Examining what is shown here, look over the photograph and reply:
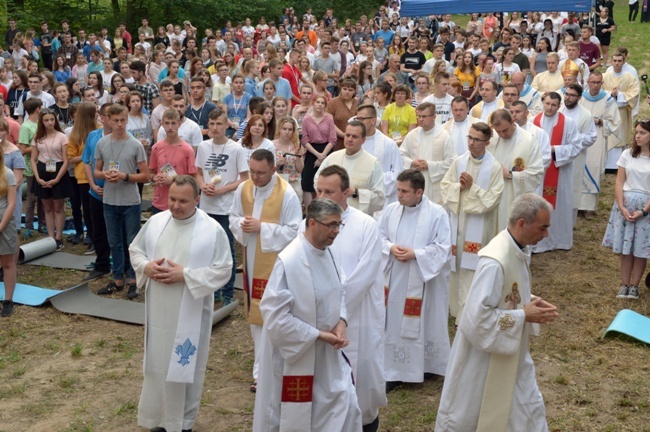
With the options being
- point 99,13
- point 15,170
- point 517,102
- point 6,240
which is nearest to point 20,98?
point 15,170

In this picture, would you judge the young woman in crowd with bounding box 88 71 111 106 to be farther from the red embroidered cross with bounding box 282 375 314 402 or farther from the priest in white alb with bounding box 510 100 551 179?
the red embroidered cross with bounding box 282 375 314 402

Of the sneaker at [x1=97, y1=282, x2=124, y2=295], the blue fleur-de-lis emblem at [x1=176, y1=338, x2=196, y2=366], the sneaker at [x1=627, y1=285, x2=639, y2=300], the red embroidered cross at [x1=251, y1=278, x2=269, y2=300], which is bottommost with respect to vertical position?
the sneaker at [x1=97, y1=282, x2=124, y2=295]

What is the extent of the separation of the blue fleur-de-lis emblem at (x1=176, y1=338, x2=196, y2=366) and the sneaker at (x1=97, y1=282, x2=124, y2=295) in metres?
3.80

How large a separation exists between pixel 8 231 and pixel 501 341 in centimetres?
556

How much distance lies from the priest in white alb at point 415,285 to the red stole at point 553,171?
175 inches

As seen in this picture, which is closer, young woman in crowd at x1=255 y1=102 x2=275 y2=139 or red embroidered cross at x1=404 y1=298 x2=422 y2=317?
red embroidered cross at x1=404 y1=298 x2=422 y2=317

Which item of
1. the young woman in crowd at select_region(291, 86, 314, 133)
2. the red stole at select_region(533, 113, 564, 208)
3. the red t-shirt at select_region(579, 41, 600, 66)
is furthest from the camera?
the red t-shirt at select_region(579, 41, 600, 66)

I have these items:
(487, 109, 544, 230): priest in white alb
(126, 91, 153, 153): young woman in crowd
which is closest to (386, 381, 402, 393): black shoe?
(487, 109, 544, 230): priest in white alb

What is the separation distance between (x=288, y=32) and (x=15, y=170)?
1874cm

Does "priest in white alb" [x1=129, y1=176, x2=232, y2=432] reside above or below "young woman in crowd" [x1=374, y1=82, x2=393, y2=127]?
below

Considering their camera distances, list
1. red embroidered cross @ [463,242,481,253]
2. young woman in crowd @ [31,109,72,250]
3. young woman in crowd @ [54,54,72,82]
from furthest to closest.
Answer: young woman in crowd @ [54,54,72,82] → young woman in crowd @ [31,109,72,250] → red embroidered cross @ [463,242,481,253]

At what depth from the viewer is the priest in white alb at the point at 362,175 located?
8.02 m

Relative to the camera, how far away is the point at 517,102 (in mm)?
10500

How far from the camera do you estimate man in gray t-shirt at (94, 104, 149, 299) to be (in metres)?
9.27
